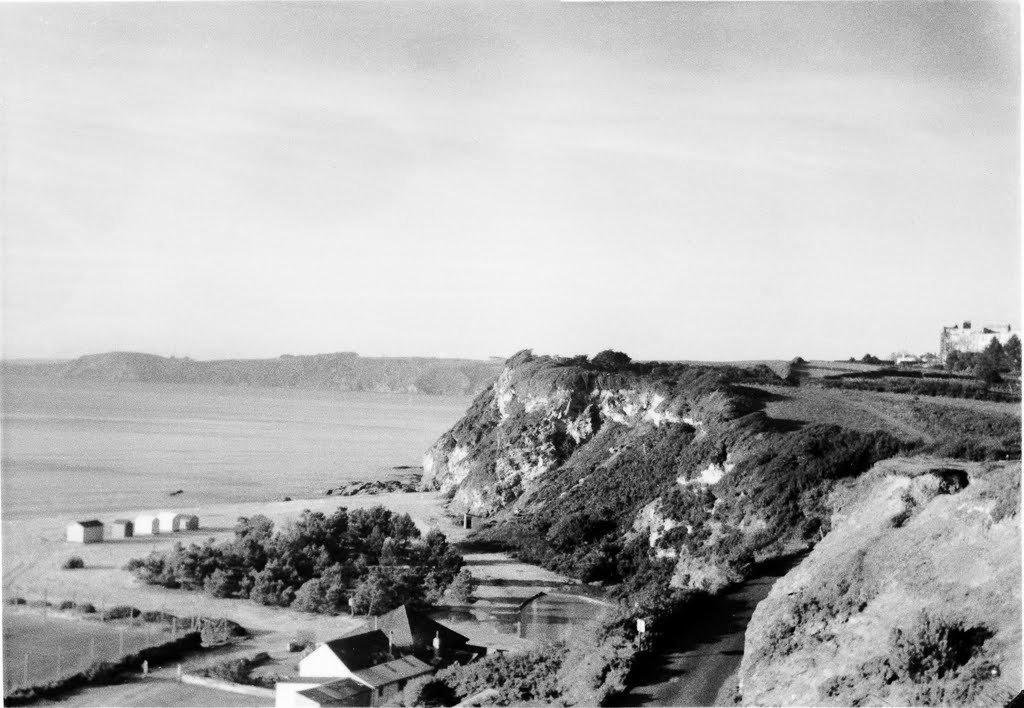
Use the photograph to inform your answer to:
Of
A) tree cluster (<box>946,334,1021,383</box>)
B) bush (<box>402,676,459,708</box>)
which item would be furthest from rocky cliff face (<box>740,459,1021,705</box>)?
bush (<box>402,676,459,708</box>)

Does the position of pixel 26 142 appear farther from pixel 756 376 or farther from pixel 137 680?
pixel 756 376

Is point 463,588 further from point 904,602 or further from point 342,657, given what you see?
point 904,602

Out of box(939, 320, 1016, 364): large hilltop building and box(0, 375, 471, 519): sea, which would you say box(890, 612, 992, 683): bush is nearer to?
box(939, 320, 1016, 364): large hilltop building

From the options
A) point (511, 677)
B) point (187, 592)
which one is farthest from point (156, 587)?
point (511, 677)

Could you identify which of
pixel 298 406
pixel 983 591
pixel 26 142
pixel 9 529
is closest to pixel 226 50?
pixel 26 142

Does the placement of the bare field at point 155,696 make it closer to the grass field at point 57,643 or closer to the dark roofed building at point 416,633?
the grass field at point 57,643

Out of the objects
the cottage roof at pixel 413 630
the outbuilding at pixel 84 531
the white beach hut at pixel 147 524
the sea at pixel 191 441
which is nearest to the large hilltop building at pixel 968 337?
the sea at pixel 191 441

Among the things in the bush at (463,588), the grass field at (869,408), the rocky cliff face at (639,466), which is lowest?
the bush at (463,588)
